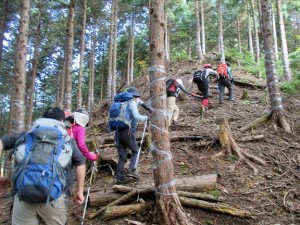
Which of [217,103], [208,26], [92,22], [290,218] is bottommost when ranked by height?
[290,218]

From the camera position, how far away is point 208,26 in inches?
1410

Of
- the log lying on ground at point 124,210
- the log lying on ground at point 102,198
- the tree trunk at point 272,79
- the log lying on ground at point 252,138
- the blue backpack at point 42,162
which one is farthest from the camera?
the tree trunk at point 272,79

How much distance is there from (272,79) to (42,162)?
8062 mm

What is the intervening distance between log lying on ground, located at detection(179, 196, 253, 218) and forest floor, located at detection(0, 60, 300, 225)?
0.09 m

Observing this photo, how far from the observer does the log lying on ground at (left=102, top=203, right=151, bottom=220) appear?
223 inches

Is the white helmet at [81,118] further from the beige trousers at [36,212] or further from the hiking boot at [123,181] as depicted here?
the beige trousers at [36,212]

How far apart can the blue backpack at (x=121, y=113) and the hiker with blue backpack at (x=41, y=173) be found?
9.81 feet

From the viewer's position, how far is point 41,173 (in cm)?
328

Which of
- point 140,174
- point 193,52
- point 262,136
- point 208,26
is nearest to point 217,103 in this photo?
point 262,136

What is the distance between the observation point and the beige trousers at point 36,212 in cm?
338

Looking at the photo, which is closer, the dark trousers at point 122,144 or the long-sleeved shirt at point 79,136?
the long-sleeved shirt at point 79,136

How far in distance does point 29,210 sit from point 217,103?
418 inches

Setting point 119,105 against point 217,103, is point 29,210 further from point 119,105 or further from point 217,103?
point 217,103

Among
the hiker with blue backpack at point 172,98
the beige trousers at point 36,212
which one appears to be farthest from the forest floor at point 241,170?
the beige trousers at point 36,212
